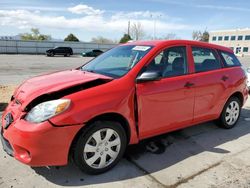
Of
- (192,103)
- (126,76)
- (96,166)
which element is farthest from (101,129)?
(192,103)

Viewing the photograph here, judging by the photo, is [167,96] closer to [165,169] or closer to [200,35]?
[165,169]

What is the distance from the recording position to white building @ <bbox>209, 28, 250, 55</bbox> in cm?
7656

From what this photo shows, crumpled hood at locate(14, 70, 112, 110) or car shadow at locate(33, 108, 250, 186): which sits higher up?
crumpled hood at locate(14, 70, 112, 110)

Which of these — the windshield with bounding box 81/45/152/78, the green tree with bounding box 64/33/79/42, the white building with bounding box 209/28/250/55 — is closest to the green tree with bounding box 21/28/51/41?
the green tree with bounding box 64/33/79/42

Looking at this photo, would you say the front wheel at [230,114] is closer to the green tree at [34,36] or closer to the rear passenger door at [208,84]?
the rear passenger door at [208,84]

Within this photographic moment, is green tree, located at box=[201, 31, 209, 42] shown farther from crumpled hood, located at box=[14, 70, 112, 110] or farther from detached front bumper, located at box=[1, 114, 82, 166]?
detached front bumper, located at box=[1, 114, 82, 166]

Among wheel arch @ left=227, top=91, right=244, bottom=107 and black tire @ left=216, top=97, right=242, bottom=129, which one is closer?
black tire @ left=216, top=97, right=242, bottom=129

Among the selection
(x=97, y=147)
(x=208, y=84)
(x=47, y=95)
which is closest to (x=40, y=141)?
(x=47, y=95)

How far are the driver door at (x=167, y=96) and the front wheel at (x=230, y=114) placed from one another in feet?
3.48

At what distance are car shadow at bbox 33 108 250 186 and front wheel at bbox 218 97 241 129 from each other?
0.12 meters

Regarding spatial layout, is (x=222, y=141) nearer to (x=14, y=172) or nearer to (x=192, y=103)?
(x=192, y=103)

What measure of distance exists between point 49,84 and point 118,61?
1202 millimetres

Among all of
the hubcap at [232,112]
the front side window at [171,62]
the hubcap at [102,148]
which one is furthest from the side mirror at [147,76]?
the hubcap at [232,112]

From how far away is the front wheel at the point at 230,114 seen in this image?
4984 millimetres
